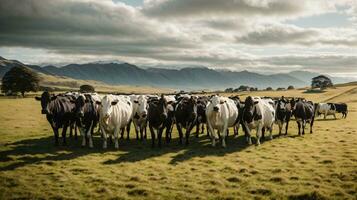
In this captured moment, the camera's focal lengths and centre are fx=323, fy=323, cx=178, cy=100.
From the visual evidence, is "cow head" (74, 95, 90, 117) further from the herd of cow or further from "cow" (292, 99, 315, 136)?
"cow" (292, 99, 315, 136)

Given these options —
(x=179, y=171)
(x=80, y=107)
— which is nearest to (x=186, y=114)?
(x=80, y=107)

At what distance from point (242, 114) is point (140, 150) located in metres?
6.99

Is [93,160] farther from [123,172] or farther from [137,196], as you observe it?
[137,196]

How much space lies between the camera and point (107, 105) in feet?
60.4

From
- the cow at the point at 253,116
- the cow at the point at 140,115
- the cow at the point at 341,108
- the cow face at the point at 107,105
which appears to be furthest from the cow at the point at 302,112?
the cow at the point at 341,108

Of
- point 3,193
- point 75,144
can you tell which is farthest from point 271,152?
point 3,193

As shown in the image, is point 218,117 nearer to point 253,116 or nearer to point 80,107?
point 253,116

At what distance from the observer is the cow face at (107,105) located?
59.5ft

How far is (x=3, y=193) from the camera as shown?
35.9 ft

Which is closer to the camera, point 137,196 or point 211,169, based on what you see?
point 137,196

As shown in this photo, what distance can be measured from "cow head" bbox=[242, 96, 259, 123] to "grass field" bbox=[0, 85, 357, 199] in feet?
5.79

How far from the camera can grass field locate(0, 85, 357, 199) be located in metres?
11.1

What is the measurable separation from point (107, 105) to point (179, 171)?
267 inches

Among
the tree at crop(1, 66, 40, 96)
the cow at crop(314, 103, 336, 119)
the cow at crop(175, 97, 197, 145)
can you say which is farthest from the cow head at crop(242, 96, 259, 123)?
the tree at crop(1, 66, 40, 96)
